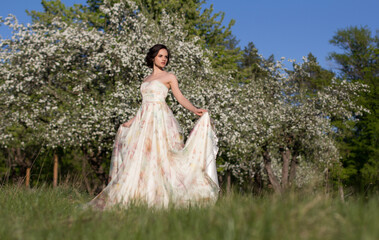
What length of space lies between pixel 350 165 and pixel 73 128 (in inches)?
1251

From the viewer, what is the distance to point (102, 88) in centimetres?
1648

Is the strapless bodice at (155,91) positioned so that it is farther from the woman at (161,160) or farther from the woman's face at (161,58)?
the woman's face at (161,58)

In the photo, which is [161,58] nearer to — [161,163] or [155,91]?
[155,91]

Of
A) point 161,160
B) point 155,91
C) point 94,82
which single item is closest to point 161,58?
point 155,91

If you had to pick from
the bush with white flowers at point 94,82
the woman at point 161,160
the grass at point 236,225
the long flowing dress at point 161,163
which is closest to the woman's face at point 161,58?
the woman at point 161,160

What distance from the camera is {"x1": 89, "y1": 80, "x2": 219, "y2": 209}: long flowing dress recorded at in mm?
6953

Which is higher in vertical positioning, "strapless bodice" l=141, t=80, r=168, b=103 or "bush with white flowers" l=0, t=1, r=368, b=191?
"bush with white flowers" l=0, t=1, r=368, b=191

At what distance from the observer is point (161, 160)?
23.5 ft

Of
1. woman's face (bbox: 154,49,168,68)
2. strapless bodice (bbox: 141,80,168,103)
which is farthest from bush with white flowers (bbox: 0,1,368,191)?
strapless bodice (bbox: 141,80,168,103)

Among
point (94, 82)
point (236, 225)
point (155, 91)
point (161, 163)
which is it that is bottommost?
point (236, 225)

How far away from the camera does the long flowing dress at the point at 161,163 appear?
6.95 meters

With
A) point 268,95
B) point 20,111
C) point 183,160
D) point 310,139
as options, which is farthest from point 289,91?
point 183,160

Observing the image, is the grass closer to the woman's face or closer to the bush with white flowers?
the woman's face

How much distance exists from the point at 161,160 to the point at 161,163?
0.18 ft
